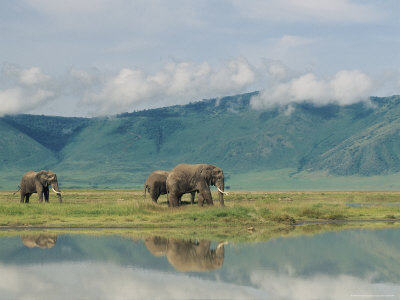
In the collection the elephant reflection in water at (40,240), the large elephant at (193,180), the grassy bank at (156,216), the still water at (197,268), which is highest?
the large elephant at (193,180)

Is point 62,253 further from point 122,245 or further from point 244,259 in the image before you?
point 244,259

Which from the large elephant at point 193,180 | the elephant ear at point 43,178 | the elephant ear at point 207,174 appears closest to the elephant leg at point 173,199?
the large elephant at point 193,180

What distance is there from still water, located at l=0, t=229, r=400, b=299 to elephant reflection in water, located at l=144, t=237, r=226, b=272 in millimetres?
34

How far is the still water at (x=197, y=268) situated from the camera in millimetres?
18703

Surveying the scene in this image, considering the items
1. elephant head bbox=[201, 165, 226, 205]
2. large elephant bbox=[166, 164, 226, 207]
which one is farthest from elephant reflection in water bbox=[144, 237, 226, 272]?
elephant head bbox=[201, 165, 226, 205]

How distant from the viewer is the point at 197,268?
22469 millimetres

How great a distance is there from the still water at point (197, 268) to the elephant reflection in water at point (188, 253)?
0.03 m

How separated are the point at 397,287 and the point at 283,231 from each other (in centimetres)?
1566

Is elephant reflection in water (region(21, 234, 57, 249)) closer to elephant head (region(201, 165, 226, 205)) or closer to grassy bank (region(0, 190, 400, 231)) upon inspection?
grassy bank (region(0, 190, 400, 231))

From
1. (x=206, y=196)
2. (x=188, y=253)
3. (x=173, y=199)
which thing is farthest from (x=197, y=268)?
(x=173, y=199)

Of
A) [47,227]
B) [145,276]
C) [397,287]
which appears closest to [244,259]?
[145,276]

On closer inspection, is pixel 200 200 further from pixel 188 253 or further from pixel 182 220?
pixel 188 253

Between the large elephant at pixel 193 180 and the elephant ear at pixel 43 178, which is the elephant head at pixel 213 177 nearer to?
the large elephant at pixel 193 180

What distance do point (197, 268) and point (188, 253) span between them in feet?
10.9
